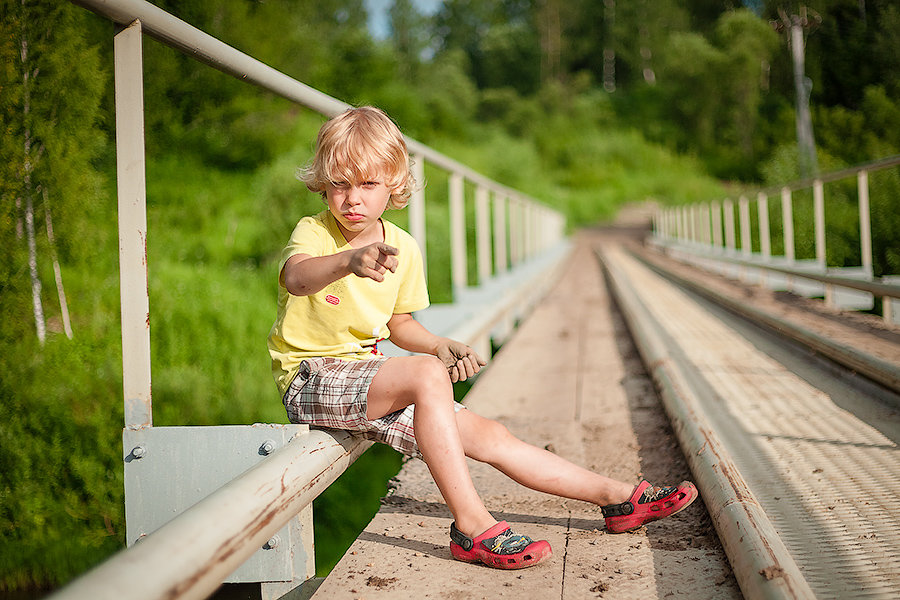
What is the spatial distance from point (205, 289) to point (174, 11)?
429 cm

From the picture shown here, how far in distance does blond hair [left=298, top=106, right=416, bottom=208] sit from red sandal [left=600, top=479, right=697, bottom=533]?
0.90 meters

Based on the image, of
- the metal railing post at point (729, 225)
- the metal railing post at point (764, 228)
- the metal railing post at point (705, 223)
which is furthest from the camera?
the metal railing post at point (705, 223)

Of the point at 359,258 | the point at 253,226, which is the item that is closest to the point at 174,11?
the point at 359,258

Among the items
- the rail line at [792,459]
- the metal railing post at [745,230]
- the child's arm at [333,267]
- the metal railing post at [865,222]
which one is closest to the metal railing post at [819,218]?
the metal railing post at [865,222]

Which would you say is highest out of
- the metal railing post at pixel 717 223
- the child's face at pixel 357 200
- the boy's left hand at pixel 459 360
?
the metal railing post at pixel 717 223

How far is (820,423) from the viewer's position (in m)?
2.65

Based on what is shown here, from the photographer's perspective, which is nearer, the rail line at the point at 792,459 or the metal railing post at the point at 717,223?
the rail line at the point at 792,459

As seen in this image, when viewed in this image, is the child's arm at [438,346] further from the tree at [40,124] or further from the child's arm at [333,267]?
the tree at [40,124]

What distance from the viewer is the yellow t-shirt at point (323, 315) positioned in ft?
5.55

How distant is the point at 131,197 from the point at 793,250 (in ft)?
24.2

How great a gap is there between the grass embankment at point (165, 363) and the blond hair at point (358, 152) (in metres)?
0.57

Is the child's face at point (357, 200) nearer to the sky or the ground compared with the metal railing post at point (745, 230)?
nearer to the ground

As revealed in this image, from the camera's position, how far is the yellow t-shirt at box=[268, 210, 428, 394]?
169 cm

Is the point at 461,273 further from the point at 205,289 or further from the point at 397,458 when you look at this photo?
the point at 205,289
